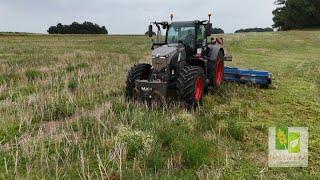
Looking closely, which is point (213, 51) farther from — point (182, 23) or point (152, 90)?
point (152, 90)

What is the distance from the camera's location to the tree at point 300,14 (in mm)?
66669

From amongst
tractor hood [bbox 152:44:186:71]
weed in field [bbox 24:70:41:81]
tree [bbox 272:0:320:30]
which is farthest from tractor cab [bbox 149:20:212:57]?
tree [bbox 272:0:320:30]

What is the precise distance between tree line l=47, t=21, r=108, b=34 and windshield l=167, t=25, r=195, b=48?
8611 centimetres

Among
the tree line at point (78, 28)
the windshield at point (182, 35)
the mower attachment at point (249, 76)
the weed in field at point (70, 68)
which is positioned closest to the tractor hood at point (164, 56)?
the windshield at point (182, 35)

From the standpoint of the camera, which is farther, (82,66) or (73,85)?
(82,66)

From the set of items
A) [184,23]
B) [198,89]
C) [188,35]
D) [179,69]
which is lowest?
[198,89]

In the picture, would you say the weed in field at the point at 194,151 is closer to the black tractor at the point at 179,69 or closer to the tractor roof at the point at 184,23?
the black tractor at the point at 179,69

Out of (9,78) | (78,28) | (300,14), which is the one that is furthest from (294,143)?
(78,28)

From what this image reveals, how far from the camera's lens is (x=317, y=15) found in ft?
221

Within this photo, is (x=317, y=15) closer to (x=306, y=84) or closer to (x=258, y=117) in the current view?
(x=306, y=84)

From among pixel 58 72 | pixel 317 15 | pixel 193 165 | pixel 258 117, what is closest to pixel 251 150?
pixel 193 165

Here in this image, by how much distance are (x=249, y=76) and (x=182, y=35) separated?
3.43m

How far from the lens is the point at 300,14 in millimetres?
67812

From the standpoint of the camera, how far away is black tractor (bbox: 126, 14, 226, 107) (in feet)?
33.3
